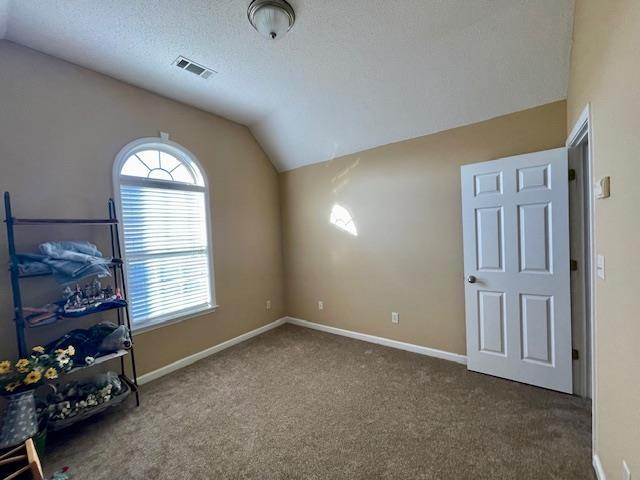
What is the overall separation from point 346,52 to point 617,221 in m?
2.17

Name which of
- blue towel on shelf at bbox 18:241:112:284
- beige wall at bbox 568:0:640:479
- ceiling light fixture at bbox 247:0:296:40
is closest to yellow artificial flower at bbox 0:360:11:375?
blue towel on shelf at bbox 18:241:112:284

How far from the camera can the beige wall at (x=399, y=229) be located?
263cm

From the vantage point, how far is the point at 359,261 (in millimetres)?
3502

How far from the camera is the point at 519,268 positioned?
2.37 m

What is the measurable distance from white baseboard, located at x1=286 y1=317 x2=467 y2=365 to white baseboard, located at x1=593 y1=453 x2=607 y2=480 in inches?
48.6

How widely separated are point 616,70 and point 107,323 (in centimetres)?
364

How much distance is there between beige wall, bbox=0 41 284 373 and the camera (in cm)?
204

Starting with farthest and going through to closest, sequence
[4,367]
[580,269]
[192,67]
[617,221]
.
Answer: [192,67], [580,269], [4,367], [617,221]

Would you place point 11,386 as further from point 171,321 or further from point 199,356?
point 199,356

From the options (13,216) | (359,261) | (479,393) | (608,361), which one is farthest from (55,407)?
(608,361)

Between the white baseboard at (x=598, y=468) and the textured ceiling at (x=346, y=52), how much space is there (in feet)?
8.36

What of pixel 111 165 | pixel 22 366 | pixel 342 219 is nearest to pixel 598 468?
pixel 342 219

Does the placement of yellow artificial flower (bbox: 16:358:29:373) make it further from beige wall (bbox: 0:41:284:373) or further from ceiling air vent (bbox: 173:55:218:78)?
ceiling air vent (bbox: 173:55:218:78)

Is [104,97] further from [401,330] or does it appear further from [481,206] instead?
[401,330]
